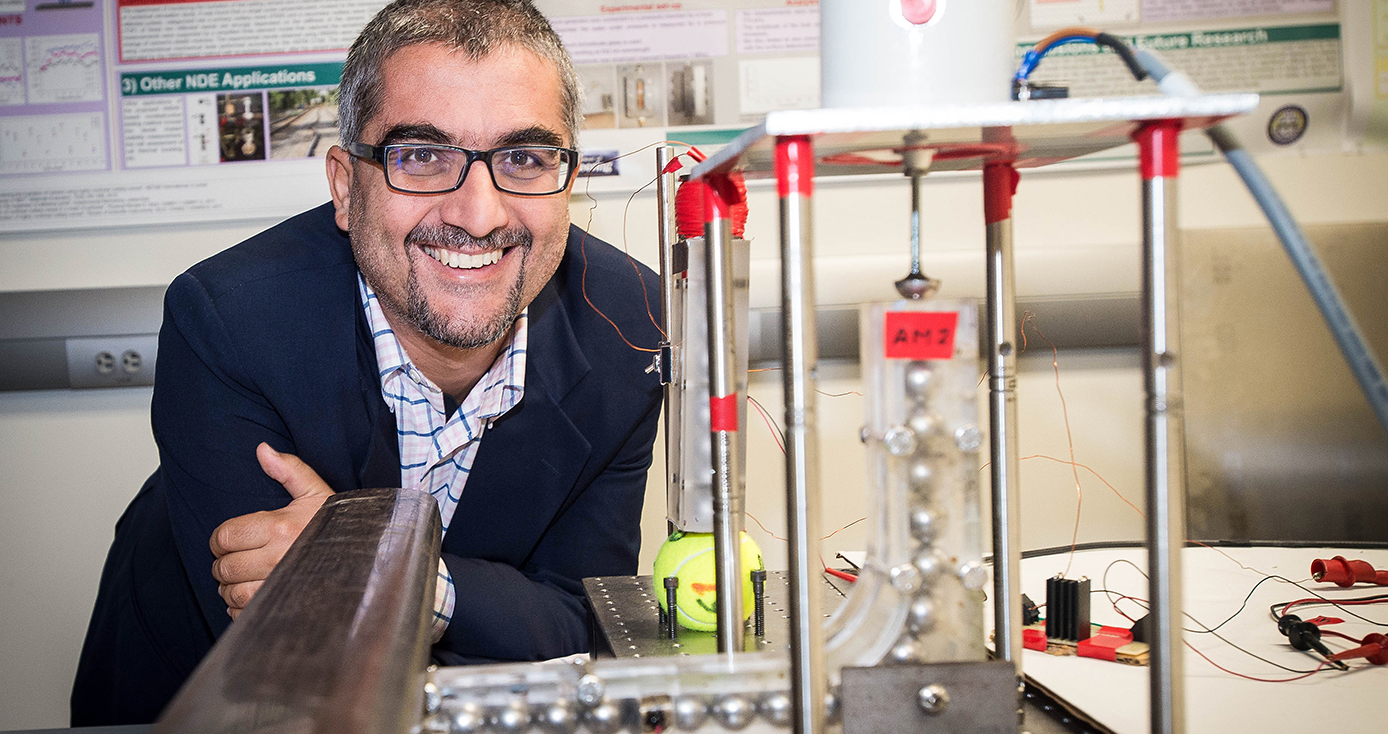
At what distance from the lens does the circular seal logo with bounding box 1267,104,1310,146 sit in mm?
2053

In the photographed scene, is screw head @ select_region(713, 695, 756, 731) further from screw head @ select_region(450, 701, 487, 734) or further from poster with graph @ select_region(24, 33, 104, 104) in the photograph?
poster with graph @ select_region(24, 33, 104, 104)

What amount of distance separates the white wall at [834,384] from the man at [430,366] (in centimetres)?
72

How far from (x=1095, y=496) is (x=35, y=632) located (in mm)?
2318

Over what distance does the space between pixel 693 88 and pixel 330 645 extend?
1.78 meters

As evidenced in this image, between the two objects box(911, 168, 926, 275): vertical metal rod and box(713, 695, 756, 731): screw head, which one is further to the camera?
box(911, 168, 926, 275): vertical metal rod

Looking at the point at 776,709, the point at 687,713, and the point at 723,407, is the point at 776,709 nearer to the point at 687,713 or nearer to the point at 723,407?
the point at 687,713

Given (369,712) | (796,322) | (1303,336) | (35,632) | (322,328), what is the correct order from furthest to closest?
(35,632) < (1303,336) < (322,328) < (796,322) < (369,712)

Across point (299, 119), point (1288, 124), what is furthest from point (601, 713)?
point (1288, 124)

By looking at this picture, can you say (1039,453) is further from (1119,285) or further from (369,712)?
(369,712)

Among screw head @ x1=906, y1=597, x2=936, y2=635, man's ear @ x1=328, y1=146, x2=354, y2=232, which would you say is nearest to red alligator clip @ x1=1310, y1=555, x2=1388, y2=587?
screw head @ x1=906, y1=597, x2=936, y2=635

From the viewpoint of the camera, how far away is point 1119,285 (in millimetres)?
2037

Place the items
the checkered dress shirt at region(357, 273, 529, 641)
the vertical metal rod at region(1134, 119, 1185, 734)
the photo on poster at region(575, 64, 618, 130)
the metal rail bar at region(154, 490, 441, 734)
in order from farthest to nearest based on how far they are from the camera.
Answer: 1. the photo on poster at region(575, 64, 618, 130)
2. the checkered dress shirt at region(357, 273, 529, 641)
3. the vertical metal rod at region(1134, 119, 1185, 734)
4. the metal rail bar at region(154, 490, 441, 734)

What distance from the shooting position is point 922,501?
583mm

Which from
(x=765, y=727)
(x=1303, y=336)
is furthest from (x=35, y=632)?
(x=1303, y=336)
